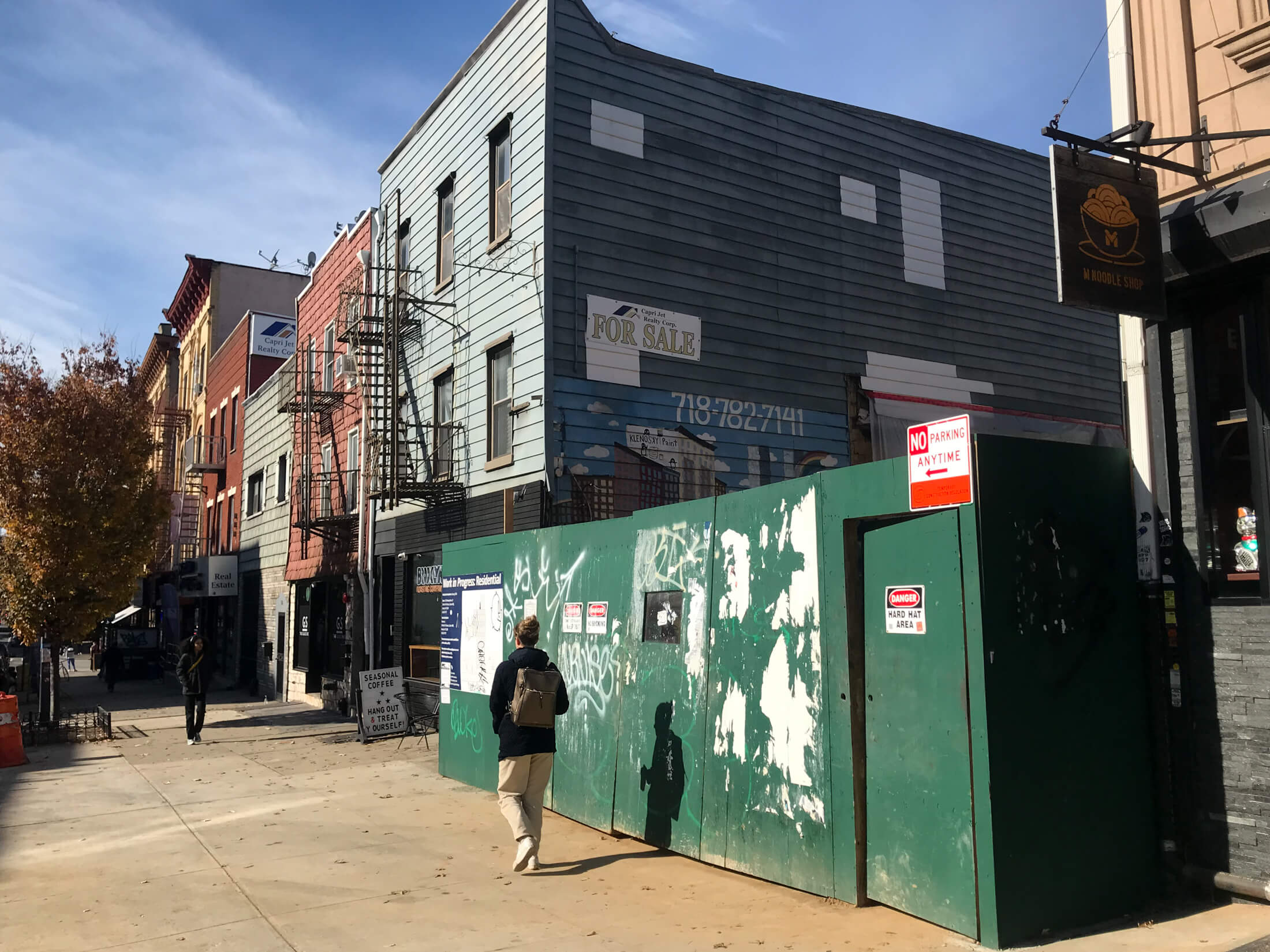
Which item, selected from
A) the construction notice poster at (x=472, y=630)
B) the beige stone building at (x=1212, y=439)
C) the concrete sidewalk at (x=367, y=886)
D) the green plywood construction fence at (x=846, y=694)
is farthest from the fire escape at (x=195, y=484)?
the beige stone building at (x=1212, y=439)

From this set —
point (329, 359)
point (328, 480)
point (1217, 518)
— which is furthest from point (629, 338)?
point (329, 359)

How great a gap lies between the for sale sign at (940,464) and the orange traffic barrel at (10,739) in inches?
526

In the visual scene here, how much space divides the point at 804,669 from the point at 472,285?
10.7 m

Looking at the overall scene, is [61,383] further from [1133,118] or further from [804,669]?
[1133,118]

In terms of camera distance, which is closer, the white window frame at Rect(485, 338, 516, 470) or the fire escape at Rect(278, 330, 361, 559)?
the white window frame at Rect(485, 338, 516, 470)

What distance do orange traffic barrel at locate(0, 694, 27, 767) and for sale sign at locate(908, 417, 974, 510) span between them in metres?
13.4

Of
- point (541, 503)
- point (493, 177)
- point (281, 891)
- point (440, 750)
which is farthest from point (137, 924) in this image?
point (493, 177)

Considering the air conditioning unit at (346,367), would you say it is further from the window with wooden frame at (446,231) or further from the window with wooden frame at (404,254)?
the window with wooden frame at (446,231)

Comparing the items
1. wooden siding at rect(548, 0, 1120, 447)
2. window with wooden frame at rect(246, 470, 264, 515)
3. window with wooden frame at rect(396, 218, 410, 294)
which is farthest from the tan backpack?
window with wooden frame at rect(246, 470, 264, 515)

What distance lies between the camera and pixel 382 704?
15734 millimetres

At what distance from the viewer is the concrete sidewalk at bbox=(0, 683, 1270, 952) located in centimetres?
592

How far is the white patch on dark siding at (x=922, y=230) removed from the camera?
691 inches

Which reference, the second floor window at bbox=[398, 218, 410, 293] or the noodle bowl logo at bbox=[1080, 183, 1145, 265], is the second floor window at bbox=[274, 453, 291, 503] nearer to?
the second floor window at bbox=[398, 218, 410, 293]

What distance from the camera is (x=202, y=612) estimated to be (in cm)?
3506
